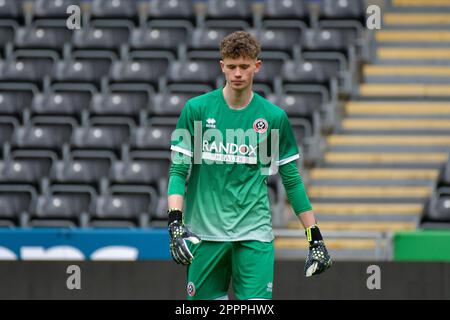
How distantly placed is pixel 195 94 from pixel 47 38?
98.2 inches

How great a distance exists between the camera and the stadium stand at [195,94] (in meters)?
14.0

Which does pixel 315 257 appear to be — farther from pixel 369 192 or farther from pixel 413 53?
pixel 413 53

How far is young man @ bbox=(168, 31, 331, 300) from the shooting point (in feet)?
23.4

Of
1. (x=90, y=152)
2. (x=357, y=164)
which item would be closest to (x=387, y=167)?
(x=357, y=164)

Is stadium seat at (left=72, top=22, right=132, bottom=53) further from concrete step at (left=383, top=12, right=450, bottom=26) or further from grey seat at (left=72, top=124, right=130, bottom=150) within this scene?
concrete step at (left=383, top=12, right=450, bottom=26)

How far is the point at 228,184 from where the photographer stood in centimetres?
715

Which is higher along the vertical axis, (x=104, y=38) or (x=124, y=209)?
(x=104, y=38)

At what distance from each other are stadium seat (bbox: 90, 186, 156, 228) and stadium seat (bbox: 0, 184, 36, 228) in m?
0.83

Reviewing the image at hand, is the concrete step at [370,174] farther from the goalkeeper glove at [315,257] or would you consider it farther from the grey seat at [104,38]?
the goalkeeper glove at [315,257]

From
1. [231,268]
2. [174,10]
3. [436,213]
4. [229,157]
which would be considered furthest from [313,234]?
[174,10]

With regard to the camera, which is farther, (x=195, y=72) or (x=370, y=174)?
(x=195, y=72)

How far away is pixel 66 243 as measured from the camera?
12375 millimetres

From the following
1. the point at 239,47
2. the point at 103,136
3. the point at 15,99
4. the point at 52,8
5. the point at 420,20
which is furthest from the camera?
the point at 52,8
